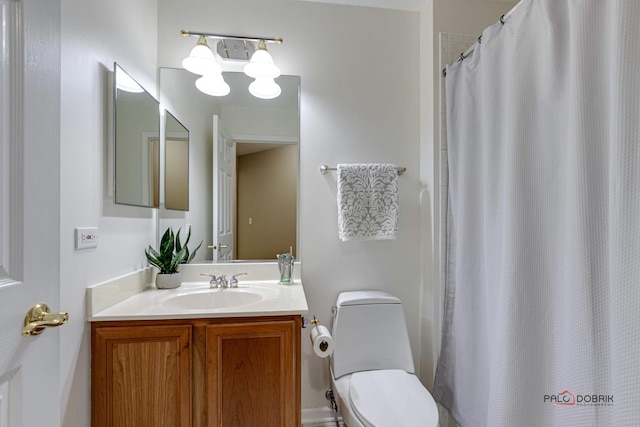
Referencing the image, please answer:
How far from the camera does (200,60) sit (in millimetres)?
1492

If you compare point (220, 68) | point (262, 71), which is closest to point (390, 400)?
point (262, 71)

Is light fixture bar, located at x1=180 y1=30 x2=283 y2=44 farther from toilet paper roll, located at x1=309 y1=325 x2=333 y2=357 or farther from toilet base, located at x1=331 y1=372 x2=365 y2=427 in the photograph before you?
toilet base, located at x1=331 y1=372 x2=365 y2=427

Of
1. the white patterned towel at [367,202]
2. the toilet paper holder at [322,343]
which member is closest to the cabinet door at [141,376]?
the toilet paper holder at [322,343]

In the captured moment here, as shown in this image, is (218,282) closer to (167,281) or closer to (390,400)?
(167,281)

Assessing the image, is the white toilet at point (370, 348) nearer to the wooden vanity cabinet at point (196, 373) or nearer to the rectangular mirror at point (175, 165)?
the wooden vanity cabinet at point (196, 373)

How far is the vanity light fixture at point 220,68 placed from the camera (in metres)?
1.50

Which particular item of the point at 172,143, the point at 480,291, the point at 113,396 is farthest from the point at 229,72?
the point at 480,291

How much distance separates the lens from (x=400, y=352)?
1.52m

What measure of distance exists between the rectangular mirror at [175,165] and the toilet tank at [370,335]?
1.09 meters

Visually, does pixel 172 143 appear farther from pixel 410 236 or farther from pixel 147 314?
pixel 410 236

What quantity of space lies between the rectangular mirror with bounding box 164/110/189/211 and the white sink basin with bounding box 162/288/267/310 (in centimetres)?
51

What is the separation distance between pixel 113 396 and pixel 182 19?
6.15 feet

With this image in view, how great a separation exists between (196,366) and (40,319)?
0.64m

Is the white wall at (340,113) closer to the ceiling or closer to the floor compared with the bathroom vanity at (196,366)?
closer to the ceiling
